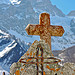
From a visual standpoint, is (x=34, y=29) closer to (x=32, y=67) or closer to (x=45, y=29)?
(x=45, y=29)

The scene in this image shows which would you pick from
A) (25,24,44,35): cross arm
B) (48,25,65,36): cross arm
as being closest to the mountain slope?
(48,25,65,36): cross arm

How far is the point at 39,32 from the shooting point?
3.74m

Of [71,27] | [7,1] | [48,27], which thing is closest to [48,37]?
[48,27]

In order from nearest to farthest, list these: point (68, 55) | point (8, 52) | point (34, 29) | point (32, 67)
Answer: point (32, 67)
point (34, 29)
point (68, 55)
point (8, 52)

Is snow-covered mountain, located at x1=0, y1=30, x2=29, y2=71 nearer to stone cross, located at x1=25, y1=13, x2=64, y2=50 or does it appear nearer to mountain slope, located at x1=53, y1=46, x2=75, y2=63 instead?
mountain slope, located at x1=53, y1=46, x2=75, y2=63

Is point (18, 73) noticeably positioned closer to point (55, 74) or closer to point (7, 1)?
point (55, 74)

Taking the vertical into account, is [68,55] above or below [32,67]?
below

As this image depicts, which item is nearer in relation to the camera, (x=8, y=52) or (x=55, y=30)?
(x=55, y=30)

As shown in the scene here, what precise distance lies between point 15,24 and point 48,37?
119921 mm

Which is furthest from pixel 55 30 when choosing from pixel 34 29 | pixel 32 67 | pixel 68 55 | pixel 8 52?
pixel 8 52

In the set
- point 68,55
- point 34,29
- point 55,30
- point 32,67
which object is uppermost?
point 32,67

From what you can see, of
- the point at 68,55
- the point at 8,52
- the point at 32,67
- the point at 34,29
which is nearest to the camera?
the point at 32,67

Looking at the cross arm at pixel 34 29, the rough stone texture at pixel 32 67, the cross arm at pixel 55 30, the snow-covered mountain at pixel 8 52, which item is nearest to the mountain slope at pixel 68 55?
the snow-covered mountain at pixel 8 52

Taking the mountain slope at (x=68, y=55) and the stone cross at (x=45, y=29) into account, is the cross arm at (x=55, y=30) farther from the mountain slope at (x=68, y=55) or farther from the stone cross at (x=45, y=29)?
the mountain slope at (x=68, y=55)
